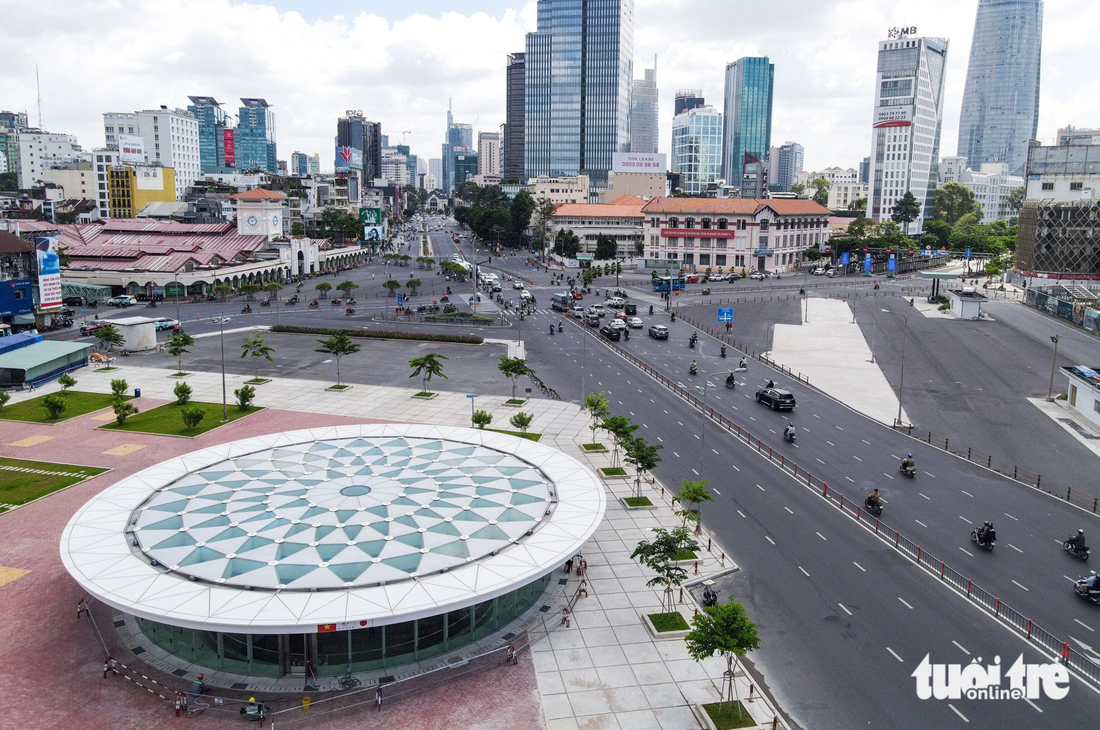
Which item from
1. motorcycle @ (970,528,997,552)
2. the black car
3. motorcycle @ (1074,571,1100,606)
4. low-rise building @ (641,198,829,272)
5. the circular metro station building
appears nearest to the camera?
the circular metro station building

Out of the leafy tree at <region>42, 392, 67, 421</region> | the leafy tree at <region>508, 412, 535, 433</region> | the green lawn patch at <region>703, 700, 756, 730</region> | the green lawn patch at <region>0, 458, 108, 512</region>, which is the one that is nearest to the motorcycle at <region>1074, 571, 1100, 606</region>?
the green lawn patch at <region>703, 700, 756, 730</region>

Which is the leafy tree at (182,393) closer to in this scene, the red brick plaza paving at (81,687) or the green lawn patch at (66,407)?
the green lawn patch at (66,407)

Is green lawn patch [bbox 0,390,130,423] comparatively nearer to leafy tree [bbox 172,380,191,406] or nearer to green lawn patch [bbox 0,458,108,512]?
leafy tree [bbox 172,380,191,406]

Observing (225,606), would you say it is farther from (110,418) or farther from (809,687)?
(110,418)

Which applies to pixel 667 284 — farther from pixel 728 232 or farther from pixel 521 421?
pixel 521 421

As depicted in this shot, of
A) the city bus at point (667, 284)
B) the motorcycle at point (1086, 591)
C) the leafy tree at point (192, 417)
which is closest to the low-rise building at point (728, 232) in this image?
the city bus at point (667, 284)

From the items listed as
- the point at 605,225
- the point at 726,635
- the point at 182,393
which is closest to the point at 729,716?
the point at 726,635
